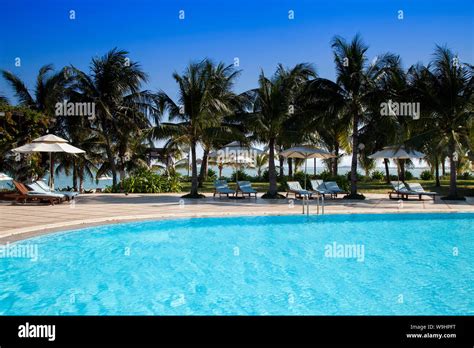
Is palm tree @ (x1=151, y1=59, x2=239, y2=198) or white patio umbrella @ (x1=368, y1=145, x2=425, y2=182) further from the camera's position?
white patio umbrella @ (x1=368, y1=145, x2=425, y2=182)

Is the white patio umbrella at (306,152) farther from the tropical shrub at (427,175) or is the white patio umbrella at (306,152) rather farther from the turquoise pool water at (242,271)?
the tropical shrub at (427,175)

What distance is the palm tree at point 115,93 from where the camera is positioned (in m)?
22.3

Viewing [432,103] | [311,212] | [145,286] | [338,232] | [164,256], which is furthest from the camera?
[432,103]

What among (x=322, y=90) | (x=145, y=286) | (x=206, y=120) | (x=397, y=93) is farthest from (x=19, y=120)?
(x=397, y=93)

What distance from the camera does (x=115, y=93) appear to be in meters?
22.7

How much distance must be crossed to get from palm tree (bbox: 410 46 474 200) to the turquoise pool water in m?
6.97

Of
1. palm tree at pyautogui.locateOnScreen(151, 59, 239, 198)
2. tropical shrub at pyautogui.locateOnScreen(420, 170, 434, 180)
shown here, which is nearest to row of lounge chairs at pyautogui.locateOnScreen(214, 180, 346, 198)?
palm tree at pyautogui.locateOnScreen(151, 59, 239, 198)

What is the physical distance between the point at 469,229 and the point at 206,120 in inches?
450

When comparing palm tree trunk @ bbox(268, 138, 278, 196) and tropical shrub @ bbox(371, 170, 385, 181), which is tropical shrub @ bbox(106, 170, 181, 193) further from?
tropical shrub @ bbox(371, 170, 385, 181)

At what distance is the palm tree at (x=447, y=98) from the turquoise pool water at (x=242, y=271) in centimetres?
697

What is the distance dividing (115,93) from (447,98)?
17.3 meters

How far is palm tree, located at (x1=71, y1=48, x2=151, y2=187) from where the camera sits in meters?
22.3

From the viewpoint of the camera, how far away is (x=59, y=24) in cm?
1560
